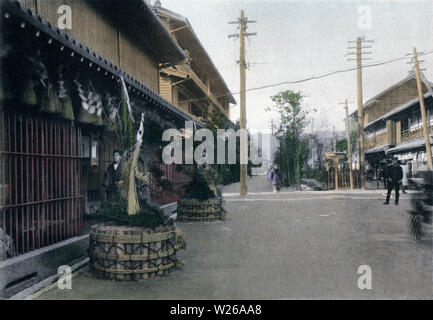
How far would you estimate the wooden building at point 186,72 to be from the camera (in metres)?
20.1

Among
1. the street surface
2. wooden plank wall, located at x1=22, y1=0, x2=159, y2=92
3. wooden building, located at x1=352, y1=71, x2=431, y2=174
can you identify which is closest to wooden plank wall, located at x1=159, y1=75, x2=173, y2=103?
wooden plank wall, located at x1=22, y1=0, x2=159, y2=92

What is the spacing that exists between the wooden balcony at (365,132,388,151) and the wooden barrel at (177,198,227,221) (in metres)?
29.4

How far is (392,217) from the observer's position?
38.0 ft

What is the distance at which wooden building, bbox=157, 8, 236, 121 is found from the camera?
65.9ft

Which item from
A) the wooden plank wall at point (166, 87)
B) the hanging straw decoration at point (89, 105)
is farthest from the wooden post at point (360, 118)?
the hanging straw decoration at point (89, 105)

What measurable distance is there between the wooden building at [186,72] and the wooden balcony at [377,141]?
56.3ft

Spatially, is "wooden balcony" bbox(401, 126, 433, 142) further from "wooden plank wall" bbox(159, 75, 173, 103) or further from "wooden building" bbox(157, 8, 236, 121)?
"wooden plank wall" bbox(159, 75, 173, 103)

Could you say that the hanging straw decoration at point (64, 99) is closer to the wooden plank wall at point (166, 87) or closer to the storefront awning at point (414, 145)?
the wooden plank wall at point (166, 87)

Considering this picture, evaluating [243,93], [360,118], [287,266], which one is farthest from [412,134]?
[287,266]

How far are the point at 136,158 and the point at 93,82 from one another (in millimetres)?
2104

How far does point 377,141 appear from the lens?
39.5 metres

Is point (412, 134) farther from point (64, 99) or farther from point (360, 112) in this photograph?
point (64, 99)

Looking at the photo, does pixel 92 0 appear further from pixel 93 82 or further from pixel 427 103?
pixel 427 103
